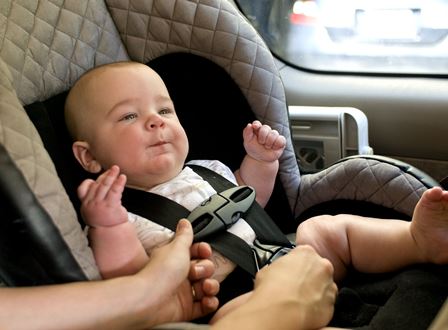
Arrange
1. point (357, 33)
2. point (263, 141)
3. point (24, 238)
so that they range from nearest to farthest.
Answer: point (24, 238) < point (263, 141) < point (357, 33)

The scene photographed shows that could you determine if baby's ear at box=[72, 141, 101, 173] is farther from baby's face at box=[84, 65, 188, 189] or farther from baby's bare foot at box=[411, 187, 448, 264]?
baby's bare foot at box=[411, 187, 448, 264]

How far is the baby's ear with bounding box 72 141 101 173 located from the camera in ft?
3.99

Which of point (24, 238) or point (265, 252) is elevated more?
point (24, 238)

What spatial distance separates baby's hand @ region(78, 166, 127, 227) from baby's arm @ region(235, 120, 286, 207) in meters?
0.43

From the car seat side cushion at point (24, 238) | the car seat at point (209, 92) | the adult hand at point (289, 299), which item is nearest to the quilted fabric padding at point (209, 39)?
the car seat at point (209, 92)

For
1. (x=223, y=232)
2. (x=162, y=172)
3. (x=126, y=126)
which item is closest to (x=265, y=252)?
(x=223, y=232)

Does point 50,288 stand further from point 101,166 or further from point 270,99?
point 270,99

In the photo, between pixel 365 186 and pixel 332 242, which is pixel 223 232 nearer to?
pixel 332 242

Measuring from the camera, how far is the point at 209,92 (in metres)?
1.40

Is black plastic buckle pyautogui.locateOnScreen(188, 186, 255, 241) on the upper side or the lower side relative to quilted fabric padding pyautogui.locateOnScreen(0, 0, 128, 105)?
lower

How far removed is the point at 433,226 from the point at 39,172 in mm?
676

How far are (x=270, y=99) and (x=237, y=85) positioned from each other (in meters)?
0.08

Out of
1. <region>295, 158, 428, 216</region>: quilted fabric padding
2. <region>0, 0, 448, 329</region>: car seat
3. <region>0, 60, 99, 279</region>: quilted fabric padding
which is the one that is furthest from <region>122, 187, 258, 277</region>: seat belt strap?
<region>295, 158, 428, 216</region>: quilted fabric padding

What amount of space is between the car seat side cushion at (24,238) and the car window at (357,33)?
1392 millimetres
